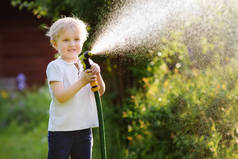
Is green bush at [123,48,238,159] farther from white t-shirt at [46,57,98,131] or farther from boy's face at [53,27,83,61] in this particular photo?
boy's face at [53,27,83,61]

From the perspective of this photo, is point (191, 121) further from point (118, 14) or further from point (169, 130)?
point (118, 14)

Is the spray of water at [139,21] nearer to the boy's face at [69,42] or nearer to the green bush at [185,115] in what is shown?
the boy's face at [69,42]

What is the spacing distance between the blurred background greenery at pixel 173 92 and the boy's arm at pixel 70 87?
65 cm

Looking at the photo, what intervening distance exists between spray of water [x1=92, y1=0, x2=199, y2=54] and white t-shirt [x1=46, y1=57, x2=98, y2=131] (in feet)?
1.46

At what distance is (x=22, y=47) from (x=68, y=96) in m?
7.09

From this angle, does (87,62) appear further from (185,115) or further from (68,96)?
(185,115)

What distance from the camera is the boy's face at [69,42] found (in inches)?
81.5

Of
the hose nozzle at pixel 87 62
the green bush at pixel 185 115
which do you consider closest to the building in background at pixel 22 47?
the green bush at pixel 185 115


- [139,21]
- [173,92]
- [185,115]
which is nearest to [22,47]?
[173,92]

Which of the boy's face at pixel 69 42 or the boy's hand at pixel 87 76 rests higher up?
the boy's face at pixel 69 42

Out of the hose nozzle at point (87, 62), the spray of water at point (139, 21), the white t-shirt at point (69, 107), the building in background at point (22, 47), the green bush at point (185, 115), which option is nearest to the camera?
the hose nozzle at point (87, 62)

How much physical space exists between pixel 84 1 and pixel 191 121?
1.37 metres

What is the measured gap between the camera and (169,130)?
3113 mm

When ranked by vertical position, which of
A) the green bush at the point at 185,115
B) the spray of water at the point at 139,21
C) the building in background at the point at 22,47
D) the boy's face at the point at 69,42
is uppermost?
the building in background at the point at 22,47
